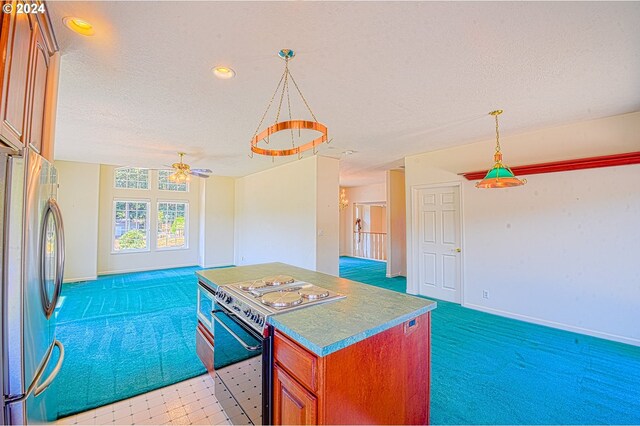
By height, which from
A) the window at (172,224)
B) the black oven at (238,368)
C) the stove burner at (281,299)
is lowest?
the black oven at (238,368)

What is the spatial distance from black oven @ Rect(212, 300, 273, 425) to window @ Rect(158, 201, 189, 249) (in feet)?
22.0

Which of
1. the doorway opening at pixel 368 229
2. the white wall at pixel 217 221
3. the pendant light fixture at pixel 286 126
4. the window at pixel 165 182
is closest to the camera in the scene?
the pendant light fixture at pixel 286 126

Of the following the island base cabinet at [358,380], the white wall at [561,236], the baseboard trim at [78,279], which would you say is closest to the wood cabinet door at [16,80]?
the island base cabinet at [358,380]

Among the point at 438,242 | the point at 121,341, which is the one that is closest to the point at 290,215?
the point at 438,242

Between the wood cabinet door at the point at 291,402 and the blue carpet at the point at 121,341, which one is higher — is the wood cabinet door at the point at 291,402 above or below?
above

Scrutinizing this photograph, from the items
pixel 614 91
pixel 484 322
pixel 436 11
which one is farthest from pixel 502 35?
pixel 484 322

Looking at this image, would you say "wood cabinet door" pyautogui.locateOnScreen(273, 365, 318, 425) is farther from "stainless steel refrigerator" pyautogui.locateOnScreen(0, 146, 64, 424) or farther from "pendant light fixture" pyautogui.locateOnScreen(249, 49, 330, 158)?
"pendant light fixture" pyautogui.locateOnScreen(249, 49, 330, 158)

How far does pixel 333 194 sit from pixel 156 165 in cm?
441

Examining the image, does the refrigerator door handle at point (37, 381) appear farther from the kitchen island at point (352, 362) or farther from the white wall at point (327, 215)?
the white wall at point (327, 215)

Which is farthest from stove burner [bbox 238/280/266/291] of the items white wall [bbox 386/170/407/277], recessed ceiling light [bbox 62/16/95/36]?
white wall [bbox 386/170/407/277]

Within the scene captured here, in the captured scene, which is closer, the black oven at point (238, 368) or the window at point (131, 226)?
the black oven at point (238, 368)

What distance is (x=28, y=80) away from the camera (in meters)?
1.43

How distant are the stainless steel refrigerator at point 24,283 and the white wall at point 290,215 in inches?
162

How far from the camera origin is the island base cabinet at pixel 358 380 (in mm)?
1255
